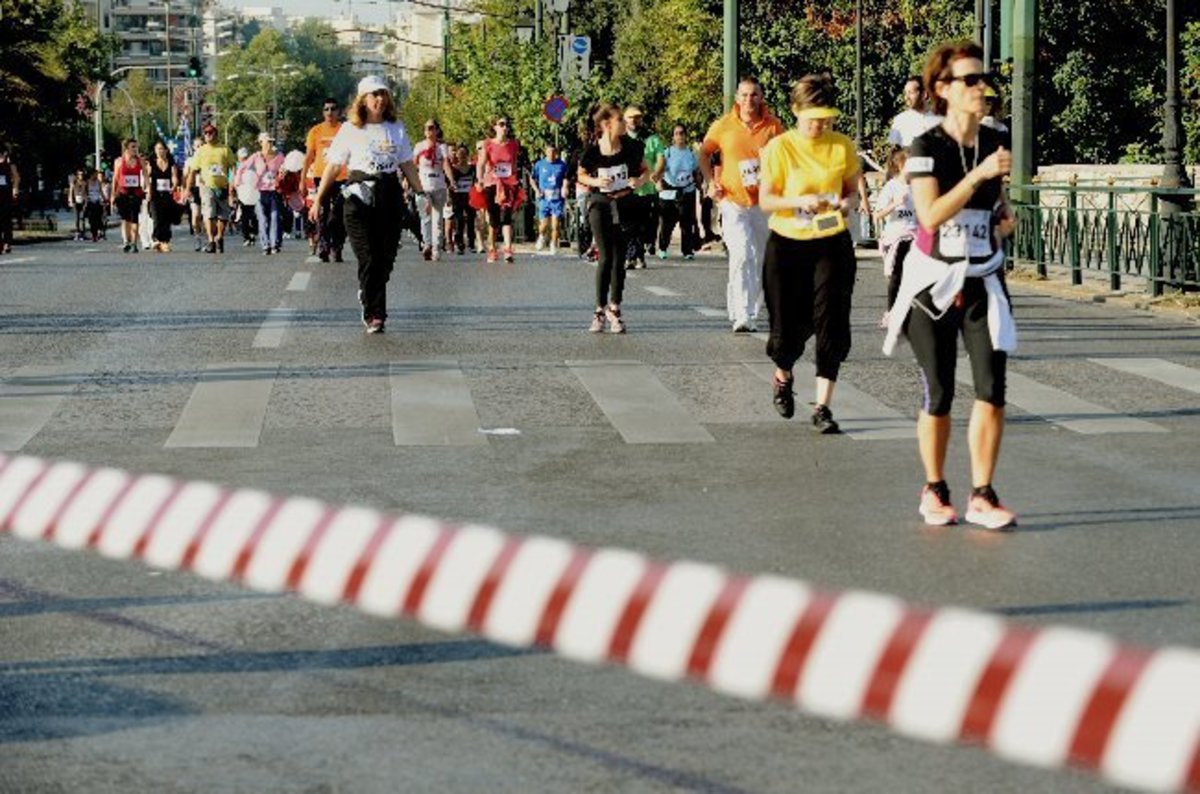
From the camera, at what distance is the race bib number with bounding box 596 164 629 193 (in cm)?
1870

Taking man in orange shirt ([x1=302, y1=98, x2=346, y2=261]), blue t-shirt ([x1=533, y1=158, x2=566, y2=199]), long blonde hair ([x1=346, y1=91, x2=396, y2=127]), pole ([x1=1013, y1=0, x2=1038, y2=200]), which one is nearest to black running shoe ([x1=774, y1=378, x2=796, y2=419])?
long blonde hair ([x1=346, y1=91, x2=396, y2=127])

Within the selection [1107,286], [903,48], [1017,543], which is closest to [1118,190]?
[1107,286]

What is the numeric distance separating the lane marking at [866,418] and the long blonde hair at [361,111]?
5383 millimetres

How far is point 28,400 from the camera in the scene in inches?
563

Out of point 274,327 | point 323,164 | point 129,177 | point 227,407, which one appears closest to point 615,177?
point 274,327

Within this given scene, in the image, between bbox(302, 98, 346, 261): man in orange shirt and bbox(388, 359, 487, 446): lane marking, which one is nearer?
bbox(388, 359, 487, 446): lane marking

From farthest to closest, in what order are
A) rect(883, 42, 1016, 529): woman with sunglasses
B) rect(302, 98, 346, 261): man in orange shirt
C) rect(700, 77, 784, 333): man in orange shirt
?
rect(302, 98, 346, 261): man in orange shirt, rect(700, 77, 784, 333): man in orange shirt, rect(883, 42, 1016, 529): woman with sunglasses

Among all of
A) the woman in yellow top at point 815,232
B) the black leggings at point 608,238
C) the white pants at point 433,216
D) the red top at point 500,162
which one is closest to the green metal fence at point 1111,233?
the black leggings at point 608,238

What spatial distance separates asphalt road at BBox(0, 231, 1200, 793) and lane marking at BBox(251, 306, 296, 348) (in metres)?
0.08

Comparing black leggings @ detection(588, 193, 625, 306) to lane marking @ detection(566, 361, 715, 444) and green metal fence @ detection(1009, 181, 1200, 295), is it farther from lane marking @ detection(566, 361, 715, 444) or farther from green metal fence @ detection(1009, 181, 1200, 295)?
green metal fence @ detection(1009, 181, 1200, 295)

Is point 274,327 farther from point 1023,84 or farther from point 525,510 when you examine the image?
point 1023,84

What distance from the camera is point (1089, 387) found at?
14.8 meters

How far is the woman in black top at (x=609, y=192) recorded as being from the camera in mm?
18578

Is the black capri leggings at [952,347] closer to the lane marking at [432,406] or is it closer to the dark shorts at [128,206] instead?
the lane marking at [432,406]
